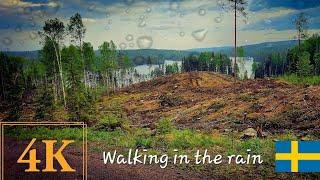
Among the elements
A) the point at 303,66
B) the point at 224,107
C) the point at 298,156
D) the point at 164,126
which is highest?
the point at 303,66

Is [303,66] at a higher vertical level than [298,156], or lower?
higher

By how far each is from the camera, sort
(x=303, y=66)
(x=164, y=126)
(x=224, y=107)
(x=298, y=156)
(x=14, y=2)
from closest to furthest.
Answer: (x=298, y=156) → (x=14, y=2) → (x=164, y=126) → (x=224, y=107) → (x=303, y=66)

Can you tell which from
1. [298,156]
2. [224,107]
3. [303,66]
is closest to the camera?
[298,156]

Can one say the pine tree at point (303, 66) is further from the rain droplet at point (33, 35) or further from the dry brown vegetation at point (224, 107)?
the rain droplet at point (33, 35)

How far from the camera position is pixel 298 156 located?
963 centimetres

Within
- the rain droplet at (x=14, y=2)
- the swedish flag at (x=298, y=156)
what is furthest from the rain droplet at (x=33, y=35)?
the swedish flag at (x=298, y=156)

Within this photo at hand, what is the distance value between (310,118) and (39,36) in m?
7.09

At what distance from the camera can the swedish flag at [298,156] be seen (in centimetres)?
957

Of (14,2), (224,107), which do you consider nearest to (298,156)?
(224,107)

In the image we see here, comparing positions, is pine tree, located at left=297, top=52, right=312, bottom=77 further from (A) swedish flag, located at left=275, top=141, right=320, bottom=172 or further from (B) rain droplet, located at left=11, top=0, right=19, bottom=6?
(B) rain droplet, located at left=11, top=0, right=19, bottom=6

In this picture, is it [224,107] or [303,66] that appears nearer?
[224,107]

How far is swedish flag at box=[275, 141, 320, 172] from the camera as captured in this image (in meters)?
9.57

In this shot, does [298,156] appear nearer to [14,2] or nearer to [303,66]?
[303,66]

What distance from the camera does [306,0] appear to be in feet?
35.8
